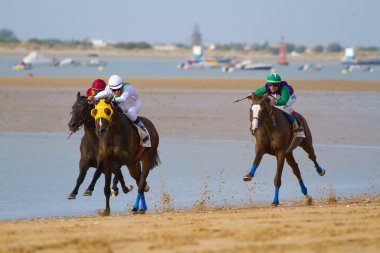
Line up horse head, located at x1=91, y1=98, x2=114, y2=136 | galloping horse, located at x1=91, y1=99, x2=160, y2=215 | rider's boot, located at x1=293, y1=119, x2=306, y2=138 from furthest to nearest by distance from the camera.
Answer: rider's boot, located at x1=293, y1=119, x2=306, y2=138
galloping horse, located at x1=91, y1=99, x2=160, y2=215
horse head, located at x1=91, y1=98, x2=114, y2=136

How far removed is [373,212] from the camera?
43.5ft

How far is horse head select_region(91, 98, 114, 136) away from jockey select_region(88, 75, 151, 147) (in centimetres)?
60

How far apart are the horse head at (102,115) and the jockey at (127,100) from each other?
0.60 meters

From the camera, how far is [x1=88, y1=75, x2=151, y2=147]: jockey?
15.2 m

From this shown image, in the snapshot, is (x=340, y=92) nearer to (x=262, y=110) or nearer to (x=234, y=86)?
(x=234, y=86)

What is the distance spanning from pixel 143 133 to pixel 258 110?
1.73 meters

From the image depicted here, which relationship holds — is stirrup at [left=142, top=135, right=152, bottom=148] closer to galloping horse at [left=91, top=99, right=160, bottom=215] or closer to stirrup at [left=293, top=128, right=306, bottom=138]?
galloping horse at [left=91, top=99, right=160, bottom=215]

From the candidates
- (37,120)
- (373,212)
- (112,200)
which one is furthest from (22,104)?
(373,212)

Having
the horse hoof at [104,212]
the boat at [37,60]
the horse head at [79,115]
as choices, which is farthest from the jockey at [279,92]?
the boat at [37,60]

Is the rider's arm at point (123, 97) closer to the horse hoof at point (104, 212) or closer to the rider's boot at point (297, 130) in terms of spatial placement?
the horse hoof at point (104, 212)

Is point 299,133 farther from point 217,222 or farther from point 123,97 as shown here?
point 217,222

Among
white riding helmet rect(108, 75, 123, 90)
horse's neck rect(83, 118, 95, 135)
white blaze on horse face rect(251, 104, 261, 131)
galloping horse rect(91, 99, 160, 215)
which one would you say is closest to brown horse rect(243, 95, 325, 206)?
white blaze on horse face rect(251, 104, 261, 131)

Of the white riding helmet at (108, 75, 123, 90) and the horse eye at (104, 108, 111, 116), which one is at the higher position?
the white riding helmet at (108, 75, 123, 90)

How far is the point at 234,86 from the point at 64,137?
23.2 m
